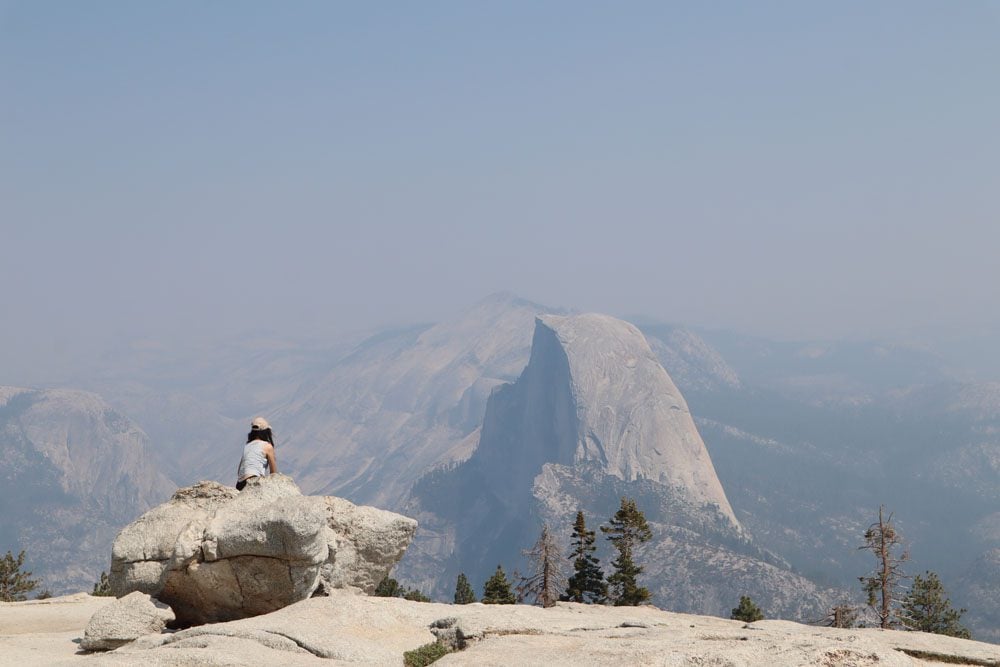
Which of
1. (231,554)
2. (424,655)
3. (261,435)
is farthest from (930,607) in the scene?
(424,655)

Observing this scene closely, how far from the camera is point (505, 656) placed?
57.2 ft

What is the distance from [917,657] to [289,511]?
1599 centimetres

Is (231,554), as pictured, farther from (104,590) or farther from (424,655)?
(104,590)

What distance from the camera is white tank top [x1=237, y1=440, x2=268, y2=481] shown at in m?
27.1

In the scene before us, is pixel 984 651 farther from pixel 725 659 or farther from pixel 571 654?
pixel 571 654

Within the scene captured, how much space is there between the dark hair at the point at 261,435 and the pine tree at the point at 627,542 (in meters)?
56.0

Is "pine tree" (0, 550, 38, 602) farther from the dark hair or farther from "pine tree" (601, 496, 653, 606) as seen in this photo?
the dark hair

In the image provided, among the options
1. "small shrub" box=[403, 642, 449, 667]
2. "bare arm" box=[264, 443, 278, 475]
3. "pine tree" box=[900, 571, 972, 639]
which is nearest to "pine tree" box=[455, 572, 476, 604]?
"pine tree" box=[900, 571, 972, 639]

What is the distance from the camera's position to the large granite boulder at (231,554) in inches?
925

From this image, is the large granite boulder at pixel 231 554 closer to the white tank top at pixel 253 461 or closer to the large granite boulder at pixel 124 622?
the white tank top at pixel 253 461

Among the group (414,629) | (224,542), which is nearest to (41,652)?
(224,542)

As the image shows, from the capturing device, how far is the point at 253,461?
27172mm

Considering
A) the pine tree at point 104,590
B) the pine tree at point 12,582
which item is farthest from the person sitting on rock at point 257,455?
the pine tree at point 12,582

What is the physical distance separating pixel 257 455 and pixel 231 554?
4.21 m
